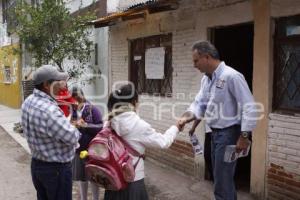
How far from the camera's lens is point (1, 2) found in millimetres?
23688

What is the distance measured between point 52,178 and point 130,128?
88cm

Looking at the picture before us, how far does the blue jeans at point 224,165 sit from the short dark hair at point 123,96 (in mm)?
967

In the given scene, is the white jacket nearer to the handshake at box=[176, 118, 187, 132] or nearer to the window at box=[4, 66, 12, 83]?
the handshake at box=[176, 118, 187, 132]

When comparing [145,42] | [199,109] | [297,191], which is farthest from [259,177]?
[145,42]

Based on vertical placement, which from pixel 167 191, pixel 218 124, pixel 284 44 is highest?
pixel 284 44

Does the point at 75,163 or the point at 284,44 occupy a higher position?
the point at 284,44

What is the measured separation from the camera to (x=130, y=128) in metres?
3.40

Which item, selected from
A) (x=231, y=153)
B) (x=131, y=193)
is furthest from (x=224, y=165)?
(x=131, y=193)

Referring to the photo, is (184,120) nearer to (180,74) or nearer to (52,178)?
(52,178)

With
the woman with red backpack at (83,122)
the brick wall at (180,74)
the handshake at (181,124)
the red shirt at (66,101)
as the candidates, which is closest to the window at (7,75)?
the brick wall at (180,74)

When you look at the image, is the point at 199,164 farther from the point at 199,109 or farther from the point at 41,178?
the point at 41,178

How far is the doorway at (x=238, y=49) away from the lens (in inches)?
270

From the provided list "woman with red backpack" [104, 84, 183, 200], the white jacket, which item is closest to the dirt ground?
"woman with red backpack" [104, 84, 183, 200]

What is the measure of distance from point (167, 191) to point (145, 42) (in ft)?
10.7
